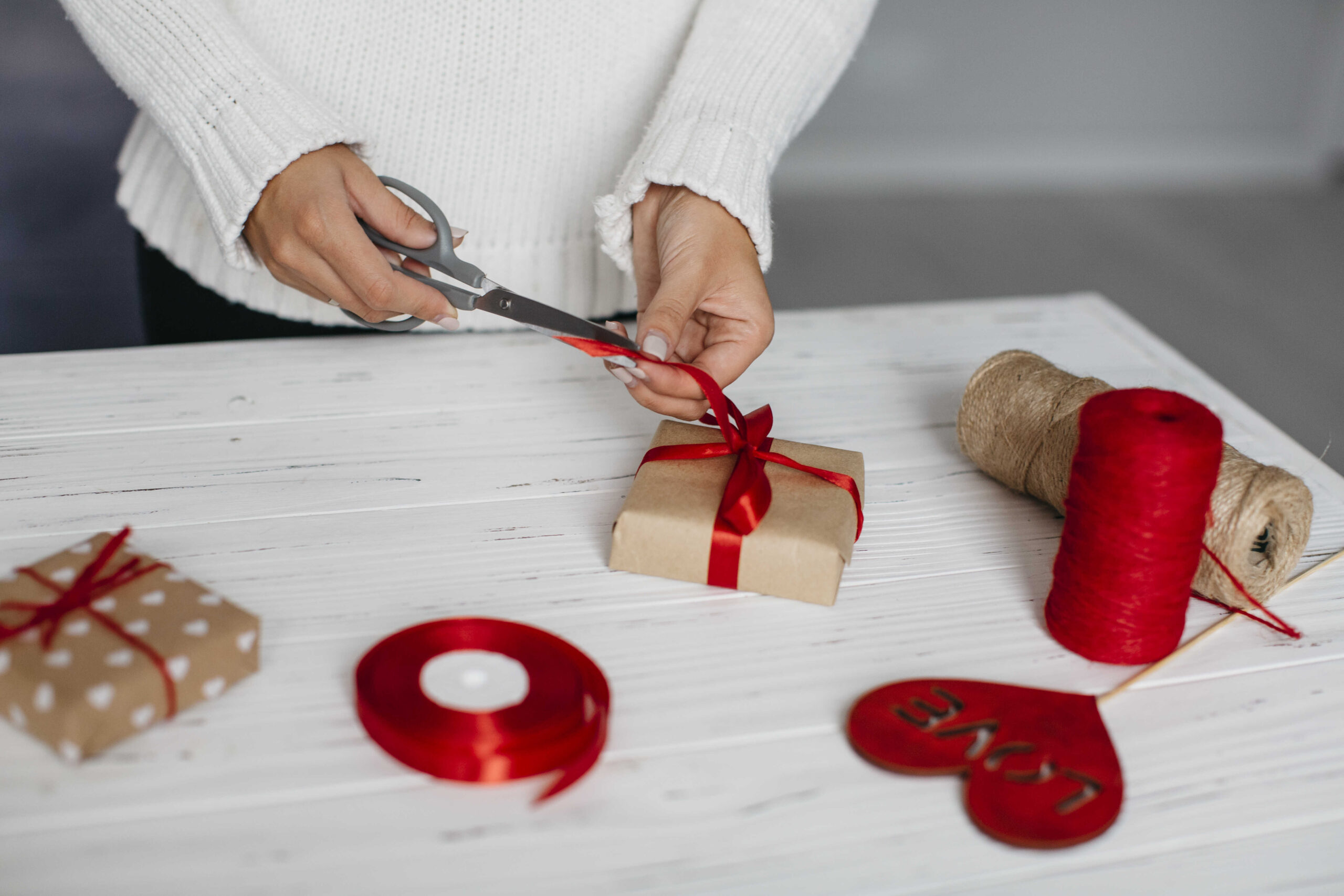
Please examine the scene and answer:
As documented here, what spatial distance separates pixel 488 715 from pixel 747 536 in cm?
21

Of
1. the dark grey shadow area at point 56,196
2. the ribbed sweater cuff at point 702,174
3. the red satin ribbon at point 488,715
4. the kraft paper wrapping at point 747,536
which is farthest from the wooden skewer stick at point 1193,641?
the dark grey shadow area at point 56,196

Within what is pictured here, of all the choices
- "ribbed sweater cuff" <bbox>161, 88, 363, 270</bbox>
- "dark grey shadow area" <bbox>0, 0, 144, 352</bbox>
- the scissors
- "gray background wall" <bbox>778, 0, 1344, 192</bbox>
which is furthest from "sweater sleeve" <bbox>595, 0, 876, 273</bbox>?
"gray background wall" <bbox>778, 0, 1344, 192</bbox>

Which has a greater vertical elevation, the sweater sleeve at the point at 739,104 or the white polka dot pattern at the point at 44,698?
the sweater sleeve at the point at 739,104

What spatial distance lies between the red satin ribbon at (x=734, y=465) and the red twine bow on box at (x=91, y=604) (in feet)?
1.06

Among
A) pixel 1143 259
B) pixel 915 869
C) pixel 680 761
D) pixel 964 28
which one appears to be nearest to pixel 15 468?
pixel 680 761

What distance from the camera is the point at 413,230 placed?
841 mm

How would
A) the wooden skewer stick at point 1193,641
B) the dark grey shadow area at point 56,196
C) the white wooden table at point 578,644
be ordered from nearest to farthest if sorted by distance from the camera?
the white wooden table at point 578,644 < the wooden skewer stick at point 1193,641 < the dark grey shadow area at point 56,196

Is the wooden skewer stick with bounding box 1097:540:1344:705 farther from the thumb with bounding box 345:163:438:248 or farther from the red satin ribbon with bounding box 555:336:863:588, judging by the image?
the thumb with bounding box 345:163:438:248

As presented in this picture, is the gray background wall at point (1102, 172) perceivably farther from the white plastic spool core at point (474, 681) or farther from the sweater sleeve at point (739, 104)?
the white plastic spool core at point (474, 681)

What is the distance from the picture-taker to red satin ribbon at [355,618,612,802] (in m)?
0.54

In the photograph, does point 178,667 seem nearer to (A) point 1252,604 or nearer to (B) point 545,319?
(B) point 545,319

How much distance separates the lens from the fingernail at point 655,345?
761 mm

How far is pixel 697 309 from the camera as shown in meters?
0.85

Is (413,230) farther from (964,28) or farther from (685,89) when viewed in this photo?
(964,28)
